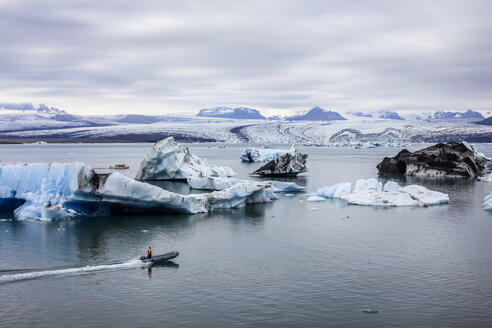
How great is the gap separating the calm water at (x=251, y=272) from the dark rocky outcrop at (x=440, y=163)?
2164 centimetres

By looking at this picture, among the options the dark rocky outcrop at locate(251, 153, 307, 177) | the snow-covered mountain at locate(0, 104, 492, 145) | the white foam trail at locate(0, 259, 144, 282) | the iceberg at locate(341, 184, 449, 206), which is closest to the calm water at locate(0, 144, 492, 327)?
the white foam trail at locate(0, 259, 144, 282)

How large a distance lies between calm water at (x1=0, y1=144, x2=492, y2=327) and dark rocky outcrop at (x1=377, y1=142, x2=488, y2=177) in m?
21.6

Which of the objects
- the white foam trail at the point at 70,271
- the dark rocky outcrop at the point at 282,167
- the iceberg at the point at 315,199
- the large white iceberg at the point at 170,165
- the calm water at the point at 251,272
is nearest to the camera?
the calm water at the point at 251,272

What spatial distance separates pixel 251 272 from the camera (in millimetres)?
14688

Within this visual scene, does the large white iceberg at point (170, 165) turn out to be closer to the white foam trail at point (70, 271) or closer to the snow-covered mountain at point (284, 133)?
the white foam trail at point (70, 271)

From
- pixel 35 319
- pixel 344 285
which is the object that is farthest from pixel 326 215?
pixel 35 319

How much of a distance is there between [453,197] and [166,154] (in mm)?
20555

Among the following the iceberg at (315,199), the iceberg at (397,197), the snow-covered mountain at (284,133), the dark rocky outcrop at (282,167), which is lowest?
the iceberg at (315,199)

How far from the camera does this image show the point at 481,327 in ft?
35.8

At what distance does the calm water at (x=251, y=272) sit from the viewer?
37.8ft

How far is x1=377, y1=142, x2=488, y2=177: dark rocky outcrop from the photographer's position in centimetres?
4450

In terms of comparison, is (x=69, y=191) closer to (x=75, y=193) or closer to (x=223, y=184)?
(x=75, y=193)

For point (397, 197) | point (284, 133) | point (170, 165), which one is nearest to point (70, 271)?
point (397, 197)

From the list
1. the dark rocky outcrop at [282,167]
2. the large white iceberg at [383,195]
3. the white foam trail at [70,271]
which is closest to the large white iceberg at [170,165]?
the dark rocky outcrop at [282,167]
